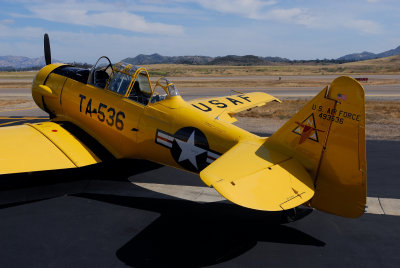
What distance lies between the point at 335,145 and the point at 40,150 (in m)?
6.59

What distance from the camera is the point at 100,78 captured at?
9719 mm

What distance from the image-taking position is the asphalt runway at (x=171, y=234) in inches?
215

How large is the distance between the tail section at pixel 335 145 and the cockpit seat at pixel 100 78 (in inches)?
226

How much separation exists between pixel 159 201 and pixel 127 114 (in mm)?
2348

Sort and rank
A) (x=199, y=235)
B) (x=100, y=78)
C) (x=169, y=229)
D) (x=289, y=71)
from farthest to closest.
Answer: (x=289, y=71) < (x=100, y=78) < (x=169, y=229) < (x=199, y=235)

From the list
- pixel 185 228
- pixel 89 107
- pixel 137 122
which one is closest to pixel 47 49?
pixel 89 107

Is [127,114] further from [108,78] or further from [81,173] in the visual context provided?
[81,173]

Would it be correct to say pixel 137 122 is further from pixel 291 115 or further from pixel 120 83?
pixel 291 115

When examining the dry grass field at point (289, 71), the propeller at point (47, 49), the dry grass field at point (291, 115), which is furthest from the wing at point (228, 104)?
the dry grass field at point (289, 71)

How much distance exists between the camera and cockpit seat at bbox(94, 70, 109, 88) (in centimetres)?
957

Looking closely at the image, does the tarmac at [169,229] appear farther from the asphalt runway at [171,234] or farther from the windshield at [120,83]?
the windshield at [120,83]

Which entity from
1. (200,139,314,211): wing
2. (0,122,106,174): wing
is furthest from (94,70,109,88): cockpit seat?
(200,139,314,211): wing

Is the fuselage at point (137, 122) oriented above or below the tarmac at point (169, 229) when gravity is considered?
above

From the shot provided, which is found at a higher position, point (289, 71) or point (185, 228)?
point (289, 71)
